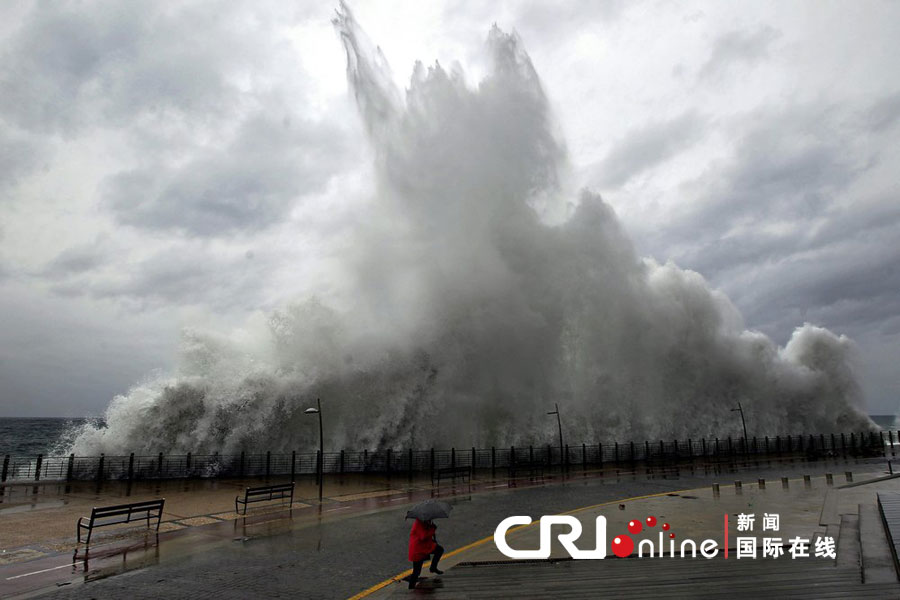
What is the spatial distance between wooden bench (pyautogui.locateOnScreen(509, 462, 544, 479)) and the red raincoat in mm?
20465

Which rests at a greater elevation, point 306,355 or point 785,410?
point 306,355

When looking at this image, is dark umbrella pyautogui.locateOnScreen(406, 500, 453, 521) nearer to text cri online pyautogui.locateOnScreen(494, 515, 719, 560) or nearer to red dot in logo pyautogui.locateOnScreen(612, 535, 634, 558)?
text cri online pyautogui.locateOnScreen(494, 515, 719, 560)

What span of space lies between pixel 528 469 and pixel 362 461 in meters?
10.4

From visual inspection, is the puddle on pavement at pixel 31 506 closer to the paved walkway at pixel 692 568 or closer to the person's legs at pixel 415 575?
the paved walkway at pixel 692 568

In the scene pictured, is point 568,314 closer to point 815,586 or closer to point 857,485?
point 857,485

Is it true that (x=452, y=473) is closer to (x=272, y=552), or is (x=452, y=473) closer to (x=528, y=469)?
(x=528, y=469)

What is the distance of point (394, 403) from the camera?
121ft

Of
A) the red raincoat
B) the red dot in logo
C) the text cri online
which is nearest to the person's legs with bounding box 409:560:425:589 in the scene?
the red raincoat

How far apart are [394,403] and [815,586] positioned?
30.8m

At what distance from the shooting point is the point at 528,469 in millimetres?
32750

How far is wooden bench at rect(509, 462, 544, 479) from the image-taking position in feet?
97.1

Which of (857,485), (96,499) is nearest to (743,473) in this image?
(857,485)

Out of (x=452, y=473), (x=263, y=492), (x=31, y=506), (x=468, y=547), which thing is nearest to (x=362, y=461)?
(x=452, y=473)

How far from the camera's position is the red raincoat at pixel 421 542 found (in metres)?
8.47
